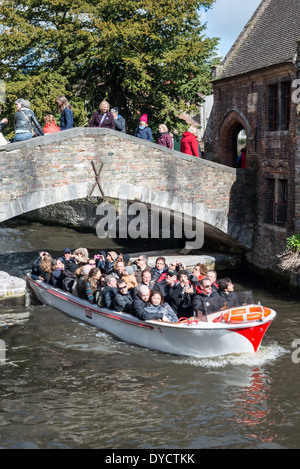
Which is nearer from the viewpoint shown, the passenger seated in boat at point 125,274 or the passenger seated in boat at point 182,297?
the passenger seated in boat at point 182,297

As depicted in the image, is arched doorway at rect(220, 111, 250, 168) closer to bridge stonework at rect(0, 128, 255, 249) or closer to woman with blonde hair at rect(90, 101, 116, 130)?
bridge stonework at rect(0, 128, 255, 249)

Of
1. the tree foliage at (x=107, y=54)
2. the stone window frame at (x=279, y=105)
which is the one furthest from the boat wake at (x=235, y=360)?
the tree foliage at (x=107, y=54)

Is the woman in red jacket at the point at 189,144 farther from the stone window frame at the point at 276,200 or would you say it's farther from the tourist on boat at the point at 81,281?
the tourist on boat at the point at 81,281

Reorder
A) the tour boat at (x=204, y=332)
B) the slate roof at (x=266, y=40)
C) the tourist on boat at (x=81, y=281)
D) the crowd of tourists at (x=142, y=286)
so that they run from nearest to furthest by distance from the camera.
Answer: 1. the tour boat at (x=204, y=332)
2. the crowd of tourists at (x=142, y=286)
3. the tourist on boat at (x=81, y=281)
4. the slate roof at (x=266, y=40)

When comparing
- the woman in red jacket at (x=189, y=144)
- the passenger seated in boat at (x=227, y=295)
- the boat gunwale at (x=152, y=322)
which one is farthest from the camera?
the woman in red jacket at (x=189, y=144)

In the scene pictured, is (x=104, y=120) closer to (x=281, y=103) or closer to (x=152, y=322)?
(x=281, y=103)

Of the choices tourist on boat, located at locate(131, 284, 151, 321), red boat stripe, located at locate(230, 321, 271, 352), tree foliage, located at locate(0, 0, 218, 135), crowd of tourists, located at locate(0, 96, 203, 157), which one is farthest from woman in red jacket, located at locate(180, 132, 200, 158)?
red boat stripe, located at locate(230, 321, 271, 352)

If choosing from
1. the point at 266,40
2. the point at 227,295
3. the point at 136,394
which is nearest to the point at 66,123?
the point at 227,295

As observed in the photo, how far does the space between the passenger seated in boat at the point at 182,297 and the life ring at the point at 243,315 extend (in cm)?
86

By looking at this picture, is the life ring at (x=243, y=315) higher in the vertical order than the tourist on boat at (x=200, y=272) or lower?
lower

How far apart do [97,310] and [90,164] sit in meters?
3.75

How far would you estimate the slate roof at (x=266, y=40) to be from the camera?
50.2 feet

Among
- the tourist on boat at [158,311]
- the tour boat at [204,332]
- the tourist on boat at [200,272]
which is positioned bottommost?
the tour boat at [204,332]
